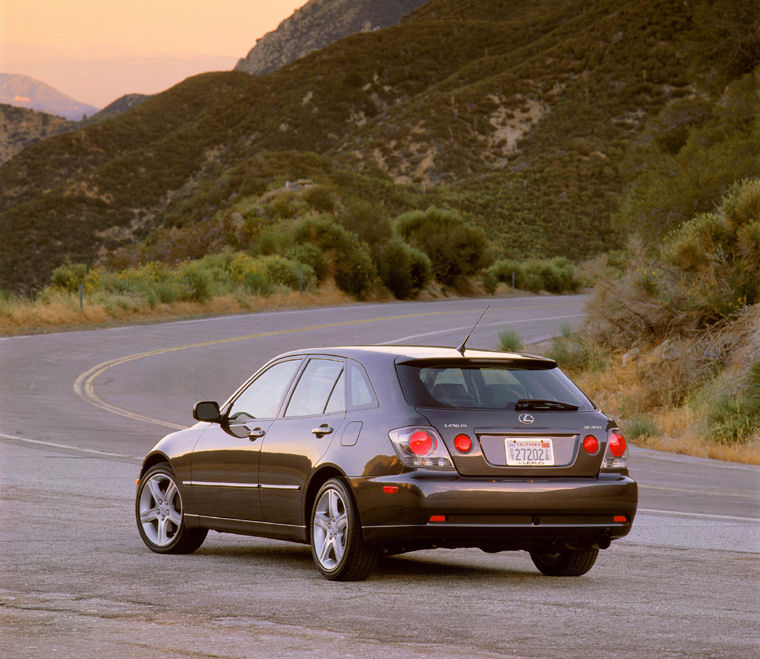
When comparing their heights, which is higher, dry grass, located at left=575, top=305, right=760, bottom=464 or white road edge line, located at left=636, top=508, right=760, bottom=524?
white road edge line, located at left=636, top=508, right=760, bottom=524

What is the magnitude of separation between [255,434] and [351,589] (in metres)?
1.62

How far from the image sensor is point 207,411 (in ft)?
30.9

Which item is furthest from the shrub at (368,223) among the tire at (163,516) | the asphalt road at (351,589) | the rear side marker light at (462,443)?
the rear side marker light at (462,443)

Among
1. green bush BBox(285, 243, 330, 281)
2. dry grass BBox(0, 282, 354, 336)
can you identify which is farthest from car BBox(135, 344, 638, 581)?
green bush BBox(285, 243, 330, 281)

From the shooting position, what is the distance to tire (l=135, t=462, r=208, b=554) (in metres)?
9.73

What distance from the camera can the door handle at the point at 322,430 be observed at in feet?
28.1

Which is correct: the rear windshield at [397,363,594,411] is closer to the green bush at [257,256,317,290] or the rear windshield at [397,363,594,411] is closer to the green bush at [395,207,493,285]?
the green bush at [257,256,317,290]

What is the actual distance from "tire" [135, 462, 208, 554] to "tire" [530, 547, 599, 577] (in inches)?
102

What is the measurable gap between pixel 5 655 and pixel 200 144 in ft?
389

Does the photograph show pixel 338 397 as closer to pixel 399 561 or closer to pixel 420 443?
pixel 420 443

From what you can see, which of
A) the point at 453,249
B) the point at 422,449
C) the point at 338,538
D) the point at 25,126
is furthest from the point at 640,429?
the point at 25,126

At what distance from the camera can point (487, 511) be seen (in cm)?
802

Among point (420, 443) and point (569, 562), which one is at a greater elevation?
point (420, 443)

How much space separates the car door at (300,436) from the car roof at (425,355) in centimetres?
14
